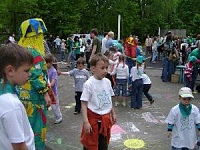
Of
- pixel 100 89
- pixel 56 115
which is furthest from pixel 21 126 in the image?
A: pixel 56 115

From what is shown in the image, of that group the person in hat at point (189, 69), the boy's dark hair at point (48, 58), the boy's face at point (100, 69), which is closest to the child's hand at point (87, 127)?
the boy's face at point (100, 69)

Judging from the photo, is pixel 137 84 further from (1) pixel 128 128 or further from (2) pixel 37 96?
(2) pixel 37 96

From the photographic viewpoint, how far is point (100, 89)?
3473 millimetres

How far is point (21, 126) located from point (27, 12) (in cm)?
2195

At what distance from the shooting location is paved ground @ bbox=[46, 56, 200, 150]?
15.9 feet

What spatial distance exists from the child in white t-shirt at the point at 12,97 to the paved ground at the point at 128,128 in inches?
114

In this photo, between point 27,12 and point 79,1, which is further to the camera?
point 79,1

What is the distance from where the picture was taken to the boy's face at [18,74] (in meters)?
1.88

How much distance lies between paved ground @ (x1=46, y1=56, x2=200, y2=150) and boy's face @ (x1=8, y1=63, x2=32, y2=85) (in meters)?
2.97

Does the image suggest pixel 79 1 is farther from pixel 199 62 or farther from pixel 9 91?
pixel 9 91

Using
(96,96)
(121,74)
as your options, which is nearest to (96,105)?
(96,96)

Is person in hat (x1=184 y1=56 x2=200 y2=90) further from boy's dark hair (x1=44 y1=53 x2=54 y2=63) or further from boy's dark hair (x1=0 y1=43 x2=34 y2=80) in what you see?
boy's dark hair (x1=0 y1=43 x2=34 y2=80)

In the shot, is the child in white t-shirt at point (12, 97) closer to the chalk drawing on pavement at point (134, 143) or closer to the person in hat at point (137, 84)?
the chalk drawing on pavement at point (134, 143)

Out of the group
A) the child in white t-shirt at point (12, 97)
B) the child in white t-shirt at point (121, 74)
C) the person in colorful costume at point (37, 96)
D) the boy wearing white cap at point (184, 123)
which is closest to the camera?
the child in white t-shirt at point (12, 97)
